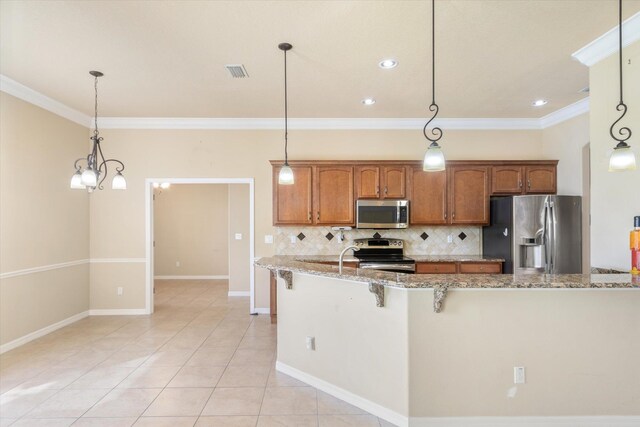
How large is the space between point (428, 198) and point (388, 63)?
227 cm

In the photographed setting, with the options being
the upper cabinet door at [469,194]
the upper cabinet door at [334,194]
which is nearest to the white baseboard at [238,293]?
the upper cabinet door at [334,194]

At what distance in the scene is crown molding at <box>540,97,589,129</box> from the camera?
4516 mm

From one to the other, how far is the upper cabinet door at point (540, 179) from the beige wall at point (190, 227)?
20.6 feet

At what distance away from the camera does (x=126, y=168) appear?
5379mm

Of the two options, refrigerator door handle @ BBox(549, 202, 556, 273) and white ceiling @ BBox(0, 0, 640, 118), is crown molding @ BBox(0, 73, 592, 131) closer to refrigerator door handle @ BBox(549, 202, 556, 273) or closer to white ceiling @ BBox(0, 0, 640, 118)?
white ceiling @ BBox(0, 0, 640, 118)

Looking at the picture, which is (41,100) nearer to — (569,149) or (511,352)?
(511,352)

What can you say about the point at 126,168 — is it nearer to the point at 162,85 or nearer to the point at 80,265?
the point at 80,265

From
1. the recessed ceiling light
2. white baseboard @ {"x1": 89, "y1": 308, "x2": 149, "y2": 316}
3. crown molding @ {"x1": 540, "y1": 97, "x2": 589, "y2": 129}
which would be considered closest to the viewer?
the recessed ceiling light

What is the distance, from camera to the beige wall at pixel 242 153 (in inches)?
210

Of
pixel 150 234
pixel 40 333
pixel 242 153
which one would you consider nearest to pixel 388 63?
pixel 242 153

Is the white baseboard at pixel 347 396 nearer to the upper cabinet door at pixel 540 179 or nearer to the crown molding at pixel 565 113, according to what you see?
the upper cabinet door at pixel 540 179

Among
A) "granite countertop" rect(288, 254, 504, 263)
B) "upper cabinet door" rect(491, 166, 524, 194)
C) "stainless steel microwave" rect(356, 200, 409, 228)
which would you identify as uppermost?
"upper cabinet door" rect(491, 166, 524, 194)

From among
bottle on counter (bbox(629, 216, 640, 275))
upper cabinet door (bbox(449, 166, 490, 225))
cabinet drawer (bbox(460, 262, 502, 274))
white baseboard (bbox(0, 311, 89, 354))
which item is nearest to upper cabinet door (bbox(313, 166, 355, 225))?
upper cabinet door (bbox(449, 166, 490, 225))

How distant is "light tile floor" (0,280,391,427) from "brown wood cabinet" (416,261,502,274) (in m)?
2.23
